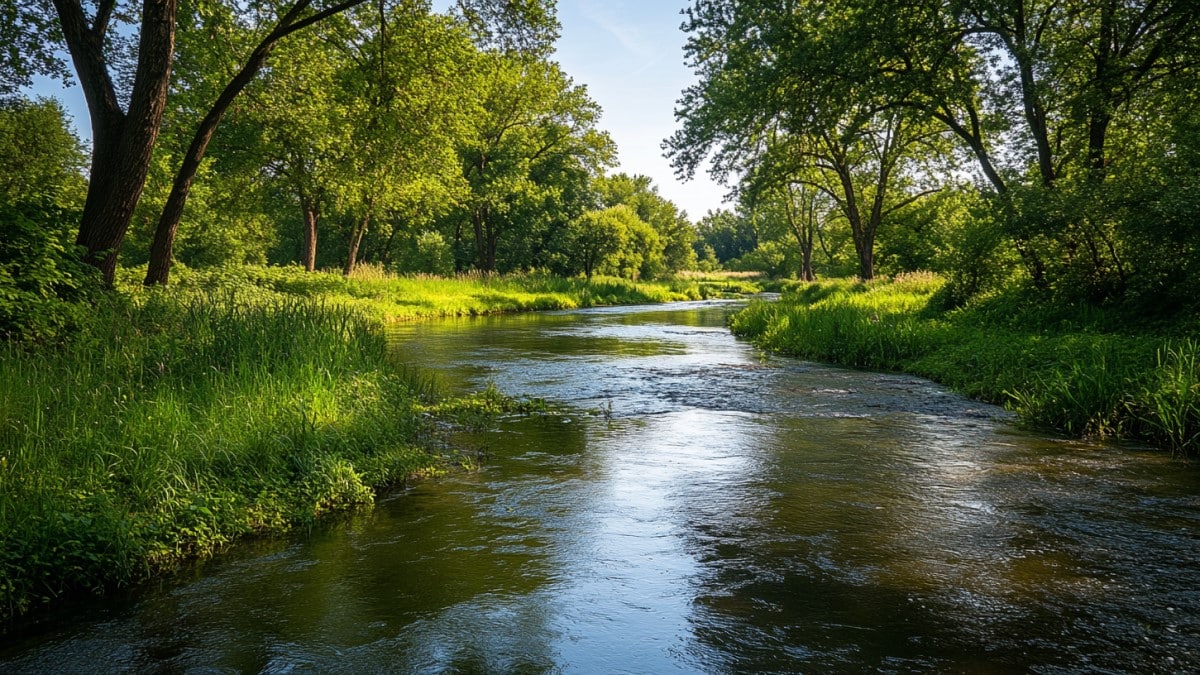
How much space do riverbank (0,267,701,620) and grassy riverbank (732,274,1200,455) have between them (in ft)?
26.0

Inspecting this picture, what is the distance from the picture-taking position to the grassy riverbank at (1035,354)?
8164mm

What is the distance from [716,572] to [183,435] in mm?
4245

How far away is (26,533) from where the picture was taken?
4.07m

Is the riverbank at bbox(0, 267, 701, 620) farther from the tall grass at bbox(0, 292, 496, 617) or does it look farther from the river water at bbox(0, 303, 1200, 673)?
the river water at bbox(0, 303, 1200, 673)

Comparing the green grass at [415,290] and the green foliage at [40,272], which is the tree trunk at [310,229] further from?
the green foliage at [40,272]

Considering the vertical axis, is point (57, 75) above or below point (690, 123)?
below

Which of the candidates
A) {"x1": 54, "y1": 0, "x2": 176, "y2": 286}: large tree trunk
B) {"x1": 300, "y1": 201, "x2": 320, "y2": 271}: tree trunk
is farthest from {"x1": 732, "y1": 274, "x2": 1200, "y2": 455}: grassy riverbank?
{"x1": 300, "y1": 201, "x2": 320, "y2": 271}: tree trunk

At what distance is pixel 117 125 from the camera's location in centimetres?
1042

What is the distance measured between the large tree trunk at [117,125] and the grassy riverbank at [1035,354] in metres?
13.2

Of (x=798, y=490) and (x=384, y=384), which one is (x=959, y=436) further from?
(x=384, y=384)

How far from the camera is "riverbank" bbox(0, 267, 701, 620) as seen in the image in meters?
4.31

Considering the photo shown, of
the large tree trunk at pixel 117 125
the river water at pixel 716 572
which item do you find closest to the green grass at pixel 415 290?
the large tree trunk at pixel 117 125

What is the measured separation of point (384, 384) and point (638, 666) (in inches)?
234

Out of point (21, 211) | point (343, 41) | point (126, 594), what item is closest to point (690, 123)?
point (343, 41)
